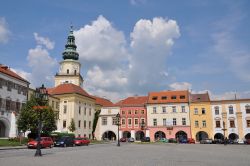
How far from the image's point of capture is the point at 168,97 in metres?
76.1

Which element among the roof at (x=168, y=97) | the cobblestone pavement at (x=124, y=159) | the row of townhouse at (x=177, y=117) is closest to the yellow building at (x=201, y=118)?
the row of townhouse at (x=177, y=117)

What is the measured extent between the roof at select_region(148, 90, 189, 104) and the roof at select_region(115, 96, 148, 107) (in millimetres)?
2560

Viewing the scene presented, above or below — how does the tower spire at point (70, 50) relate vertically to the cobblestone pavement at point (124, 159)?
above

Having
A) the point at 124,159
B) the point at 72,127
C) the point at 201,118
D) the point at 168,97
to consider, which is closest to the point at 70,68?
→ the point at 72,127

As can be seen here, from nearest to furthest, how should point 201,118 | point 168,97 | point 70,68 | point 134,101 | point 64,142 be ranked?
1. point 64,142
2. point 201,118
3. point 168,97
4. point 134,101
5. point 70,68

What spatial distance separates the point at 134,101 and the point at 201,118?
62.1 ft

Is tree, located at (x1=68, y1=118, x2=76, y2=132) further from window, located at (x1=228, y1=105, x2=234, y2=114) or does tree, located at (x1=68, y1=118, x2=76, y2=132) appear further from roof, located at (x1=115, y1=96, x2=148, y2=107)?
window, located at (x1=228, y1=105, x2=234, y2=114)

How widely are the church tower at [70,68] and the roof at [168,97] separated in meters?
26.6

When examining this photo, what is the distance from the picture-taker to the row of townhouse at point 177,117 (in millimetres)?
66938

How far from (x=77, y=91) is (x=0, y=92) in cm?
2722

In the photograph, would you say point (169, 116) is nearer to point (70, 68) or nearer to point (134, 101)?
point (134, 101)

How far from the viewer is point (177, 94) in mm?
75875

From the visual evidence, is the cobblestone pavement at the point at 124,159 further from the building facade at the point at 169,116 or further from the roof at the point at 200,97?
the building facade at the point at 169,116

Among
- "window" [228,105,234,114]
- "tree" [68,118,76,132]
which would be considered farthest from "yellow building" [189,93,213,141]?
"tree" [68,118,76,132]
